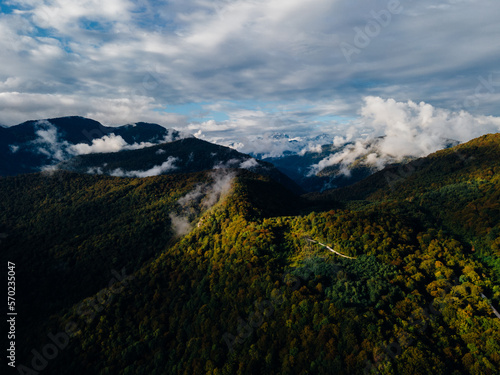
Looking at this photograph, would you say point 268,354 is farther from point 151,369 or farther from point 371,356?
point 151,369

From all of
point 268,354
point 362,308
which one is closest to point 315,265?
point 362,308

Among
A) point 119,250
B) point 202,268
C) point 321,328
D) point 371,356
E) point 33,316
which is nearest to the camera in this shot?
point 371,356

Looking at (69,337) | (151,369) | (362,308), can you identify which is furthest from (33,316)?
(362,308)

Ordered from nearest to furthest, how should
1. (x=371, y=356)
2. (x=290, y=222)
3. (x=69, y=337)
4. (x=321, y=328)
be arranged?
(x=371, y=356), (x=321, y=328), (x=69, y=337), (x=290, y=222)

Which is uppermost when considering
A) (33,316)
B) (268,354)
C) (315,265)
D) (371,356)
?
(315,265)

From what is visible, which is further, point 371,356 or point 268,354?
point 268,354

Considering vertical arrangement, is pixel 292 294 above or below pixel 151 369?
above
